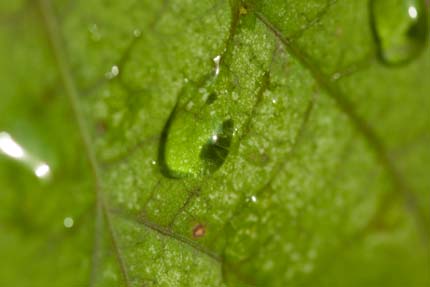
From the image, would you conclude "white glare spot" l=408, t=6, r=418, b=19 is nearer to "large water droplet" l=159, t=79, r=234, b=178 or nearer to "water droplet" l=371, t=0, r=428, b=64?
"water droplet" l=371, t=0, r=428, b=64

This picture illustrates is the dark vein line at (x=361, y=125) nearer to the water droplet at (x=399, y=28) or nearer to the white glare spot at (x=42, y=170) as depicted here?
the water droplet at (x=399, y=28)

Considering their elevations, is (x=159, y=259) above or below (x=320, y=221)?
below

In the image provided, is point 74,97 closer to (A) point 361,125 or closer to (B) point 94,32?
(B) point 94,32

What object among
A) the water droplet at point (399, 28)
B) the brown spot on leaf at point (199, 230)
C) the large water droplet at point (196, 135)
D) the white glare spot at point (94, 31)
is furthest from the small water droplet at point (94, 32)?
the water droplet at point (399, 28)

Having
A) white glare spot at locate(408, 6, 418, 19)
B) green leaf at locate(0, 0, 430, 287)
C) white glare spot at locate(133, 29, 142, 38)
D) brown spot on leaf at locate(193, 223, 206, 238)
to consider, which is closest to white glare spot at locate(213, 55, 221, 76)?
green leaf at locate(0, 0, 430, 287)

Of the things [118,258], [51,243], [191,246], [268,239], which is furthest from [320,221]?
[51,243]

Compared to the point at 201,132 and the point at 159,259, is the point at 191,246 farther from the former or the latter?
the point at 201,132

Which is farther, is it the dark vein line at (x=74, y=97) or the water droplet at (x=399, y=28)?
the water droplet at (x=399, y=28)
